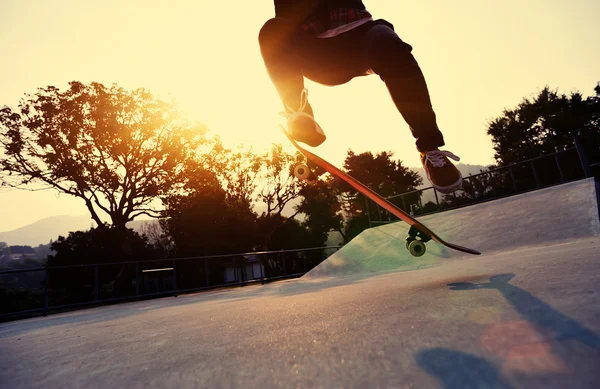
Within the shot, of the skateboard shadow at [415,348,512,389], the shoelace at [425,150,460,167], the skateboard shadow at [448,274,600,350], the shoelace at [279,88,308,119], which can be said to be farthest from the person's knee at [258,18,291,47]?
the skateboard shadow at [415,348,512,389]

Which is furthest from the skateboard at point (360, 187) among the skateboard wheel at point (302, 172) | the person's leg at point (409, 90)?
the person's leg at point (409, 90)

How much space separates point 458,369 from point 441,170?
5.41ft

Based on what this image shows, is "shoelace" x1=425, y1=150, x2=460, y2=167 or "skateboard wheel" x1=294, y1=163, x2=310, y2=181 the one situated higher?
"skateboard wheel" x1=294, y1=163, x2=310, y2=181

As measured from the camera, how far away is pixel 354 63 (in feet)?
6.07

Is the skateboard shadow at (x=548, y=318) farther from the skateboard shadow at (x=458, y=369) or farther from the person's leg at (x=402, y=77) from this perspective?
the person's leg at (x=402, y=77)

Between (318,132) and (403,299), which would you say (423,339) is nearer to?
(403,299)

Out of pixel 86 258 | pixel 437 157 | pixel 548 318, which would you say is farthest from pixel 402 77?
pixel 86 258

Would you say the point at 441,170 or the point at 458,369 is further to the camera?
the point at 441,170

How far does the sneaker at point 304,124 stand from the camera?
79.4 inches

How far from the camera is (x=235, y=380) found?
24.4 inches

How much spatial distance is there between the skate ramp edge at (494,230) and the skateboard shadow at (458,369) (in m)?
4.39

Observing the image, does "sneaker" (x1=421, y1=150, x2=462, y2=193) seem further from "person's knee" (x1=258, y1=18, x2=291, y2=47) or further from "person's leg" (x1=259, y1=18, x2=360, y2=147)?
"person's knee" (x1=258, y1=18, x2=291, y2=47)

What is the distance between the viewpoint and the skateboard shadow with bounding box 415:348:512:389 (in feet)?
1.61

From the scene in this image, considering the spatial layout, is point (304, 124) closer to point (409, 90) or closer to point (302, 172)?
point (302, 172)
